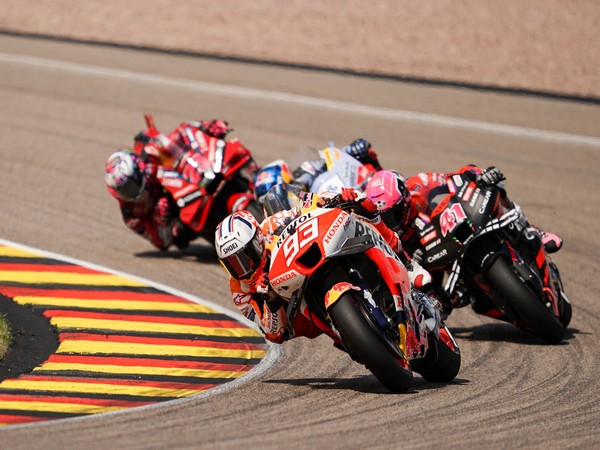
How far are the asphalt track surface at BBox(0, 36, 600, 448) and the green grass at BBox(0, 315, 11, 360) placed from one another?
5.65 ft

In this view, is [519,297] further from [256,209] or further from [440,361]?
[256,209]

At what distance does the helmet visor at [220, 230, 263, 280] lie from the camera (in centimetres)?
816

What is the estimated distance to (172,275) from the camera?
12.9 meters

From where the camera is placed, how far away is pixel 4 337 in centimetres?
918

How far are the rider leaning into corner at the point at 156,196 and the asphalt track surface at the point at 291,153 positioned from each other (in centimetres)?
28

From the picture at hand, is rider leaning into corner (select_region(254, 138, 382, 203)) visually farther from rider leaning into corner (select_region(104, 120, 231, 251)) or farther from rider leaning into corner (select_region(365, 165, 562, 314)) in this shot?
rider leaning into corner (select_region(104, 120, 231, 251))

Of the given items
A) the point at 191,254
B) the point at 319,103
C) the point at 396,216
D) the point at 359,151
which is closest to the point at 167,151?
the point at 191,254

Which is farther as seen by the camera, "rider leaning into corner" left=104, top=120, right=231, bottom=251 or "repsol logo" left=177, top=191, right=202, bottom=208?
"rider leaning into corner" left=104, top=120, right=231, bottom=251

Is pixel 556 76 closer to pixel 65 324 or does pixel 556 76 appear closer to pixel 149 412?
pixel 65 324

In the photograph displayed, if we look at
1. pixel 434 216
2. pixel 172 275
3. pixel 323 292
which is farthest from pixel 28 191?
pixel 323 292

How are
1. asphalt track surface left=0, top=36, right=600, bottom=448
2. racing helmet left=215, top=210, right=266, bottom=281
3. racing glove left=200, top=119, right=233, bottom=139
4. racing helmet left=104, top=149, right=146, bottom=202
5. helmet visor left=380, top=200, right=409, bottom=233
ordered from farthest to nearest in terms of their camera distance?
racing glove left=200, top=119, right=233, bottom=139 < racing helmet left=104, top=149, right=146, bottom=202 < helmet visor left=380, top=200, right=409, bottom=233 < racing helmet left=215, top=210, right=266, bottom=281 < asphalt track surface left=0, top=36, right=600, bottom=448

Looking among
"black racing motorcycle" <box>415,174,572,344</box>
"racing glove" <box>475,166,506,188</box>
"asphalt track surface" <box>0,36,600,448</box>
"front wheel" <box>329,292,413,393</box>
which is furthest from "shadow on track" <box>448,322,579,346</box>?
"front wheel" <box>329,292,413,393</box>

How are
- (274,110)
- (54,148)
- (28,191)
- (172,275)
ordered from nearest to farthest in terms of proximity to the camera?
(172,275), (28,191), (54,148), (274,110)

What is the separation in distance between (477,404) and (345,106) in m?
13.1
